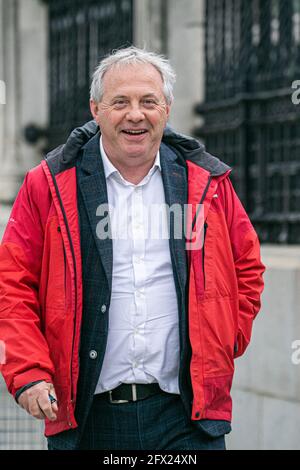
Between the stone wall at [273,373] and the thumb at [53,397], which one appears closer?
the thumb at [53,397]

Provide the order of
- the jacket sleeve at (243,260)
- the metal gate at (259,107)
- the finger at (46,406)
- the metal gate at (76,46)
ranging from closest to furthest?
the finger at (46,406), the jacket sleeve at (243,260), the metal gate at (259,107), the metal gate at (76,46)

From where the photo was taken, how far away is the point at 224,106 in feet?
25.1

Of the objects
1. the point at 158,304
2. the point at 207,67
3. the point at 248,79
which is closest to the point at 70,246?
the point at 158,304

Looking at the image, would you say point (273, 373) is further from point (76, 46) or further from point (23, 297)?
point (76, 46)

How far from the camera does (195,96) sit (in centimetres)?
802

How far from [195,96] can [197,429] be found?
193 inches

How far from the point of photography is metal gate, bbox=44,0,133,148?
30.3 feet

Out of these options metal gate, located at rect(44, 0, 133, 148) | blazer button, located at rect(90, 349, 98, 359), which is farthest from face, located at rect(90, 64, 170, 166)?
metal gate, located at rect(44, 0, 133, 148)

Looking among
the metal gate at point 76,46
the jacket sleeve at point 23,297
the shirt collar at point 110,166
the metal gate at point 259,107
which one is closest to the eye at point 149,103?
the shirt collar at point 110,166

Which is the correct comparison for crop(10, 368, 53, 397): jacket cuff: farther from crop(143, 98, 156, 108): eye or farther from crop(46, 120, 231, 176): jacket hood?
crop(143, 98, 156, 108): eye

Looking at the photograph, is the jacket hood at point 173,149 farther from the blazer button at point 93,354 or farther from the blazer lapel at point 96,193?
the blazer button at point 93,354

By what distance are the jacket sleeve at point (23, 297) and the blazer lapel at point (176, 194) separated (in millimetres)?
495

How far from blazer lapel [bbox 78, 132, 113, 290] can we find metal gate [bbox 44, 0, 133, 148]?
18.2ft

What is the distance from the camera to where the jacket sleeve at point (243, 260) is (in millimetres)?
3670
